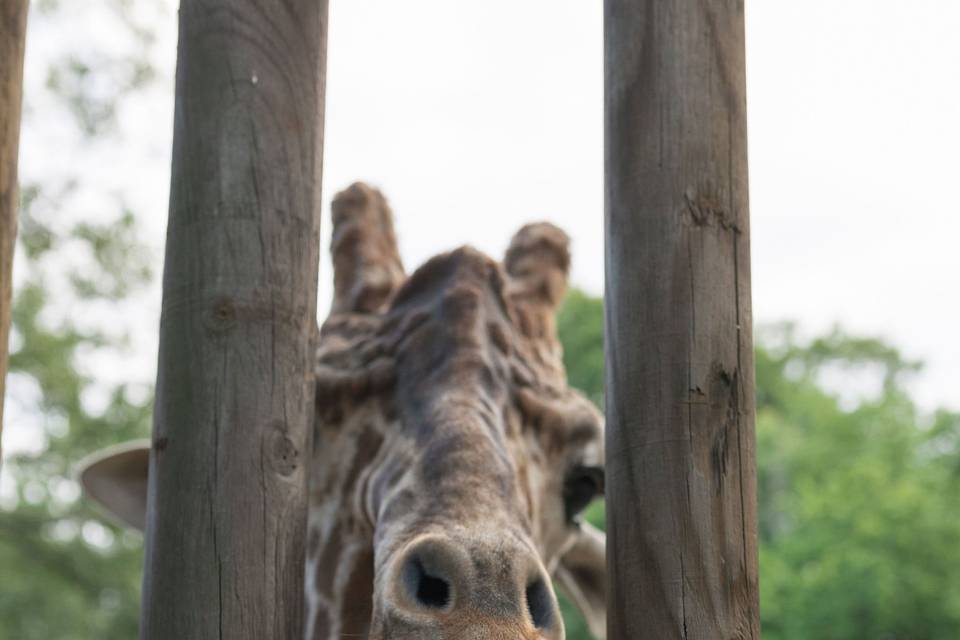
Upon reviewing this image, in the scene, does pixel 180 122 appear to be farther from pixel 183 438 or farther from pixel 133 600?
pixel 133 600

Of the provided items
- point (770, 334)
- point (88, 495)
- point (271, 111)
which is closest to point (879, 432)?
point (770, 334)

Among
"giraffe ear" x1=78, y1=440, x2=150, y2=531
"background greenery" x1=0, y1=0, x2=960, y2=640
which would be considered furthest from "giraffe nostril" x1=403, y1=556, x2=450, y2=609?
"background greenery" x1=0, y1=0, x2=960, y2=640

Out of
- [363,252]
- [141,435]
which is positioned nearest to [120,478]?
[363,252]

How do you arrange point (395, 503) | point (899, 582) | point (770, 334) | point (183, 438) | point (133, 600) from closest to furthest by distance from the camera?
point (183, 438) → point (395, 503) → point (133, 600) → point (899, 582) → point (770, 334)

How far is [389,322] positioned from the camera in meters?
4.07

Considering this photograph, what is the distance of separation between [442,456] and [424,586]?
510 millimetres

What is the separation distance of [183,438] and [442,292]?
65.2 inches

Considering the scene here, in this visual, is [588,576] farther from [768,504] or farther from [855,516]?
[768,504]

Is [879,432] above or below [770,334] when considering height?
below

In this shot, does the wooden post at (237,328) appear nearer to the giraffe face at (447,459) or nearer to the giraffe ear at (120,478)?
the giraffe face at (447,459)

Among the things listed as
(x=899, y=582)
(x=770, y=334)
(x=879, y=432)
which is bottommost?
(x=899, y=582)

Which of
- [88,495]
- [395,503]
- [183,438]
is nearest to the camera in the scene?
[183,438]

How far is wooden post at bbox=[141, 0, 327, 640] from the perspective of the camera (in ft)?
7.47

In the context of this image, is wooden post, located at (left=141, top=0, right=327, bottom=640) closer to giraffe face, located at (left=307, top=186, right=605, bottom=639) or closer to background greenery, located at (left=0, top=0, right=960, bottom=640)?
Result: giraffe face, located at (left=307, top=186, right=605, bottom=639)
